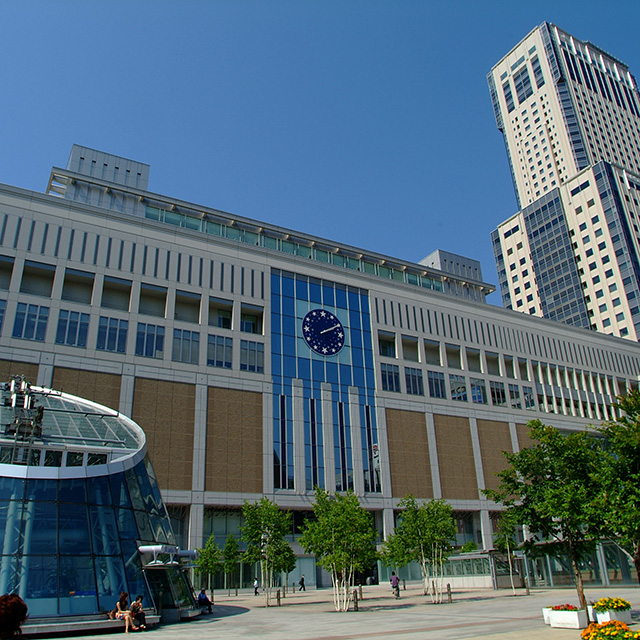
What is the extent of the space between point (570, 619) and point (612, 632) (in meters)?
5.64

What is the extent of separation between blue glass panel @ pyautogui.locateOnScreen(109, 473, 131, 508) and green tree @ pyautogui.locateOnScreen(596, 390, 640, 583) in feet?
62.3

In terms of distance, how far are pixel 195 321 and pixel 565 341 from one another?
173ft

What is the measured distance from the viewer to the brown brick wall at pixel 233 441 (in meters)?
48.5

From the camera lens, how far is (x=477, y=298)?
78312 millimetres

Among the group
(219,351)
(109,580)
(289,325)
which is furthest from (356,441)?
(109,580)

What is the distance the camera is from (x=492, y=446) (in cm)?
6531

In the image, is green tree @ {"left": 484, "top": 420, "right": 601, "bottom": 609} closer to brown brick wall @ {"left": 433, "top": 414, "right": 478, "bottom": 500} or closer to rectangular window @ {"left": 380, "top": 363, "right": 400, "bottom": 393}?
rectangular window @ {"left": 380, "top": 363, "right": 400, "bottom": 393}

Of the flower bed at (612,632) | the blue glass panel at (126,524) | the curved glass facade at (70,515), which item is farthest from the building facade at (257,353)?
the flower bed at (612,632)

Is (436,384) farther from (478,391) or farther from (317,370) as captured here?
(317,370)

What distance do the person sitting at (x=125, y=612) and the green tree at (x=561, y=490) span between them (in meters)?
14.5

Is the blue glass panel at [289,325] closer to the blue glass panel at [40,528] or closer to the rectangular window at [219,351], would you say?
the rectangular window at [219,351]

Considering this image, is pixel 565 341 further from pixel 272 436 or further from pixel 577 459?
pixel 577 459

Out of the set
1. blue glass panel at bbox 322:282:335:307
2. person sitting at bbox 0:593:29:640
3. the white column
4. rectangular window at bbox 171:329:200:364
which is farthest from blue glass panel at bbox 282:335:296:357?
person sitting at bbox 0:593:29:640

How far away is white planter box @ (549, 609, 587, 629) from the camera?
18375mm
